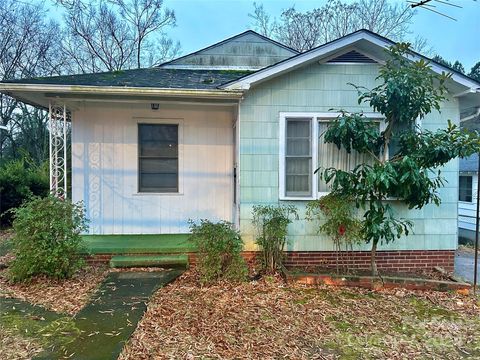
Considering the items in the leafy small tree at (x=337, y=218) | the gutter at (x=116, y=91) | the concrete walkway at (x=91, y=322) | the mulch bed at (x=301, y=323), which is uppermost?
the gutter at (x=116, y=91)

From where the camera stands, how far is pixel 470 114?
6.51 meters

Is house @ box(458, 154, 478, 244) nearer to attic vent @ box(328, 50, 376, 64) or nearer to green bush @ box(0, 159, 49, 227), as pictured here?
attic vent @ box(328, 50, 376, 64)

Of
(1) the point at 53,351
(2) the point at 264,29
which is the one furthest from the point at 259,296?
(2) the point at 264,29

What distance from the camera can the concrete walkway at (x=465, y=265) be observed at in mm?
5962

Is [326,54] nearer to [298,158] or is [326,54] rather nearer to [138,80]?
[298,158]

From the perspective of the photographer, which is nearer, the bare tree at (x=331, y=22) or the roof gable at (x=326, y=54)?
the roof gable at (x=326, y=54)

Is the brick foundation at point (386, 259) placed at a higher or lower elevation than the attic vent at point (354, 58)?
lower

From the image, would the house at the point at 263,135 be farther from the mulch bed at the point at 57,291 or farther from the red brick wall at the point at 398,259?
the mulch bed at the point at 57,291

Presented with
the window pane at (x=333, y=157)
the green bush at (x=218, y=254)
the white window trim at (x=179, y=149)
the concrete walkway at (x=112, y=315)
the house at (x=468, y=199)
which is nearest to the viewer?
the concrete walkway at (x=112, y=315)

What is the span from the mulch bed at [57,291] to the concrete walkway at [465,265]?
5.95 meters

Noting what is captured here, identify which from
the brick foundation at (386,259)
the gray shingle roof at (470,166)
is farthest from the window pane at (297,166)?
the gray shingle roof at (470,166)

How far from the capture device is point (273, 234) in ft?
17.4

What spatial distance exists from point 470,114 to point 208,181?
530cm

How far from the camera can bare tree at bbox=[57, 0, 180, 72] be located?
19609 millimetres
